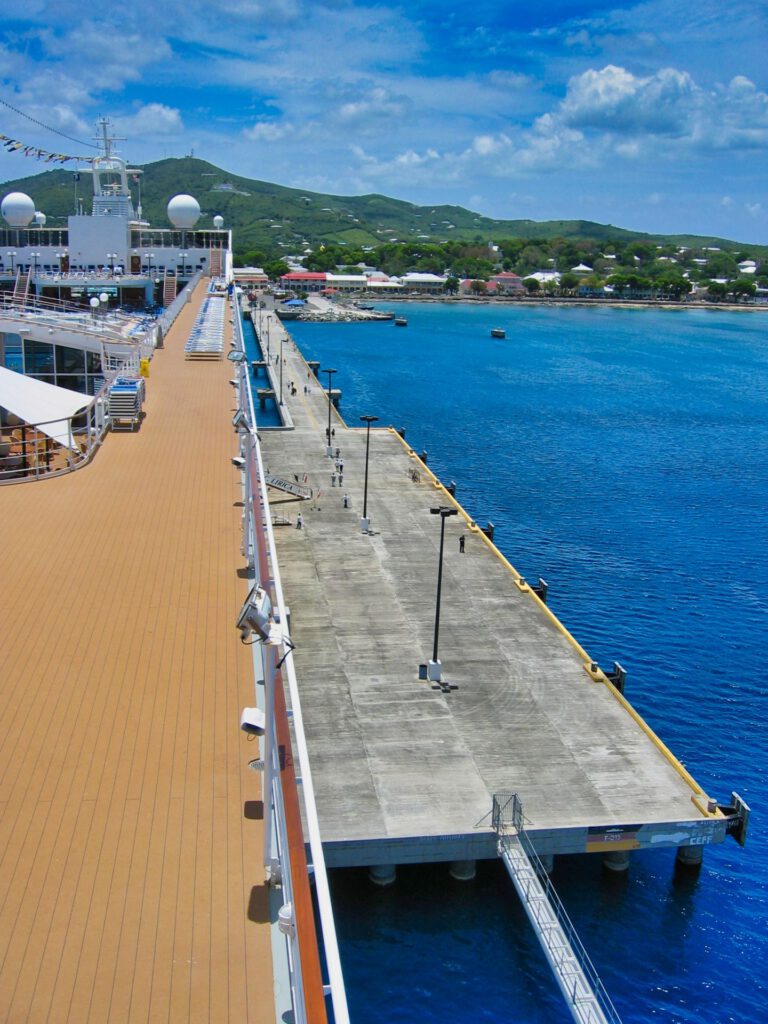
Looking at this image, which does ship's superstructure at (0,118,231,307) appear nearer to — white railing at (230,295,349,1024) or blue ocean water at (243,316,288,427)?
blue ocean water at (243,316,288,427)

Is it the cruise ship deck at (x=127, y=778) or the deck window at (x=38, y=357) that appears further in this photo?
the deck window at (x=38, y=357)

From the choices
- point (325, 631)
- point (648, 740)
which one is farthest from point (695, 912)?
point (325, 631)

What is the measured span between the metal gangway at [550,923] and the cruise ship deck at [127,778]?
731 centimetres

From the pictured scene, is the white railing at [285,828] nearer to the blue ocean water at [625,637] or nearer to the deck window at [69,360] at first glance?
the blue ocean water at [625,637]

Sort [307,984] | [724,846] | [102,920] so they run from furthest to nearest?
[724,846] < [102,920] < [307,984]

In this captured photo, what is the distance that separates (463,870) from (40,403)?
62.1ft

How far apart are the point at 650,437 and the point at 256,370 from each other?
41.4 metres

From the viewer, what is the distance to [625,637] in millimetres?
31203

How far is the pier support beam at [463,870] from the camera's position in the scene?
18359 millimetres

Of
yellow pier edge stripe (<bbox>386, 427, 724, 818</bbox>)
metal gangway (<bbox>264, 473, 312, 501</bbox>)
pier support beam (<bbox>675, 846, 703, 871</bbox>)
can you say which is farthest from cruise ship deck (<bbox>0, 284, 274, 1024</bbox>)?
metal gangway (<bbox>264, 473, 312, 501</bbox>)

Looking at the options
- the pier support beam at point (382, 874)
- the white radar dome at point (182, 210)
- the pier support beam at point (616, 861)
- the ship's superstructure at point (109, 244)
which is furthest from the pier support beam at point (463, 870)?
the white radar dome at point (182, 210)

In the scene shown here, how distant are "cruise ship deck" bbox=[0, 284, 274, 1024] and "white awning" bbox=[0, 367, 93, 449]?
9.24 m

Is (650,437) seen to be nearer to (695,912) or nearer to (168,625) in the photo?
(695,912)

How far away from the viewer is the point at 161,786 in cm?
972
